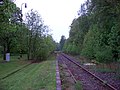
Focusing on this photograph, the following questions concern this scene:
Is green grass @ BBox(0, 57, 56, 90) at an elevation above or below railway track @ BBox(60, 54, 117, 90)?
above

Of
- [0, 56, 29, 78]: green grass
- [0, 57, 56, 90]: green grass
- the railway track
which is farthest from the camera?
[0, 56, 29, 78]: green grass

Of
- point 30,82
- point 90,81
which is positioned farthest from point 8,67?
point 30,82

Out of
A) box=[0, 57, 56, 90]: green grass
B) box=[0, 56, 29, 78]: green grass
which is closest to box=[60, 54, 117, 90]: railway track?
box=[0, 57, 56, 90]: green grass

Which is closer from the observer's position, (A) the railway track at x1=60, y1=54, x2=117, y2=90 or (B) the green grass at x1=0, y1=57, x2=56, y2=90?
(B) the green grass at x1=0, y1=57, x2=56, y2=90

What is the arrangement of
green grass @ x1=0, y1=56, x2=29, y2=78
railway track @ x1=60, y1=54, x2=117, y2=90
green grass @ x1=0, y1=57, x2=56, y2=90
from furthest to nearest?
green grass @ x1=0, y1=56, x2=29, y2=78 < railway track @ x1=60, y1=54, x2=117, y2=90 < green grass @ x1=0, y1=57, x2=56, y2=90

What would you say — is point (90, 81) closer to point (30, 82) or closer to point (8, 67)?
point (30, 82)

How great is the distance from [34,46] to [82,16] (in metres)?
25.5

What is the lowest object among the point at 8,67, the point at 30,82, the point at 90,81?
the point at 90,81

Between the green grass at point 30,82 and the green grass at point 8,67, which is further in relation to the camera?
the green grass at point 8,67

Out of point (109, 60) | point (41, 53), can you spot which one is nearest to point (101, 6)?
point (109, 60)

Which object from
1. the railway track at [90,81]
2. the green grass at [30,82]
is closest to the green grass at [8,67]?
the green grass at [30,82]

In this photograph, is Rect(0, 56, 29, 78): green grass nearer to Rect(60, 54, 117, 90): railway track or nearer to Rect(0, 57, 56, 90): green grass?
Rect(0, 57, 56, 90): green grass

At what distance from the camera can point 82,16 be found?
3314 inches

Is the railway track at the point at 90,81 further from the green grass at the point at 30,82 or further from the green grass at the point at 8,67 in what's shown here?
the green grass at the point at 8,67
